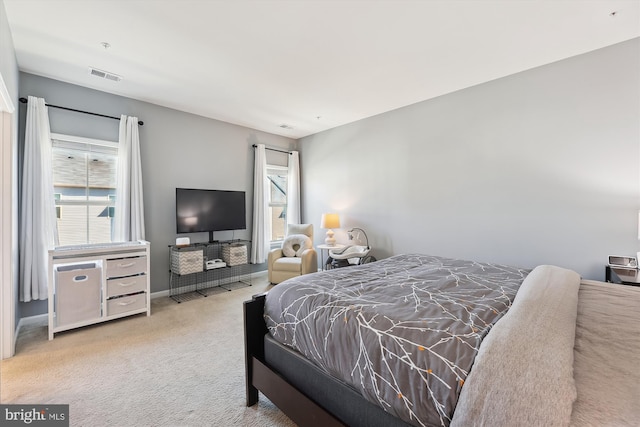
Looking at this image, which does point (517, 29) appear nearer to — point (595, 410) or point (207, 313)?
point (595, 410)

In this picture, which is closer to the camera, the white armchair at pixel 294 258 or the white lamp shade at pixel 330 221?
the white armchair at pixel 294 258

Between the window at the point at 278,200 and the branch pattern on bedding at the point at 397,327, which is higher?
the window at the point at 278,200

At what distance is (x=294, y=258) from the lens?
4391 millimetres

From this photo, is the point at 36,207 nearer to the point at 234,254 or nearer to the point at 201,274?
the point at 201,274

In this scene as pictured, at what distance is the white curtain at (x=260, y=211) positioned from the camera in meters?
4.88

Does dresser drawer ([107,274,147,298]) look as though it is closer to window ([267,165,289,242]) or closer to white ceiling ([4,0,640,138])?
white ceiling ([4,0,640,138])

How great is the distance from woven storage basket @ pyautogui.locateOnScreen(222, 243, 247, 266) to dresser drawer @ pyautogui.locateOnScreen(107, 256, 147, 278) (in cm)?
119

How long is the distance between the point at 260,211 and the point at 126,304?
2.34 m

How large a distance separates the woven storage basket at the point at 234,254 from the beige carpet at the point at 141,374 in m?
1.19

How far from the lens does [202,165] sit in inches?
173

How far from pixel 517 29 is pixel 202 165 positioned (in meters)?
4.12

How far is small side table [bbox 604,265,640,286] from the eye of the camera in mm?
2054

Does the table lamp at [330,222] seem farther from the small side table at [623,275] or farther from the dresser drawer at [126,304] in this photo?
the small side table at [623,275]

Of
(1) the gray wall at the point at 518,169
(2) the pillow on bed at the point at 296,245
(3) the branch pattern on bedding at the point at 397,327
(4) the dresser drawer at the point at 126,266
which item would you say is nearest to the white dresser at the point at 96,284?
(4) the dresser drawer at the point at 126,266
